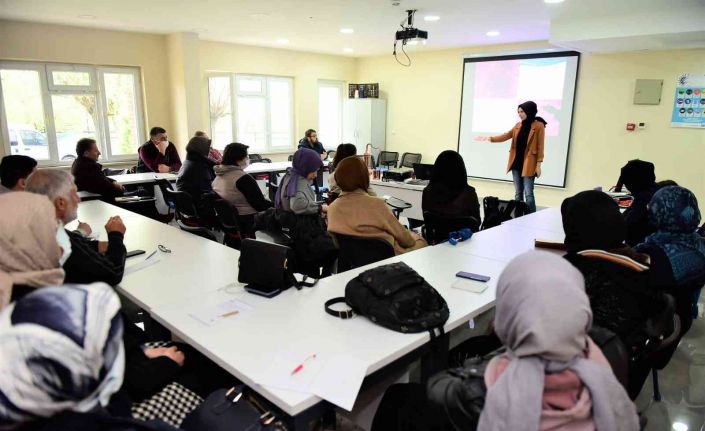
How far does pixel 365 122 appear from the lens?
32.8 feet

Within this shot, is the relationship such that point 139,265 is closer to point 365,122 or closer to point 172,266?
point 172,266

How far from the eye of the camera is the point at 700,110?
6246 mm

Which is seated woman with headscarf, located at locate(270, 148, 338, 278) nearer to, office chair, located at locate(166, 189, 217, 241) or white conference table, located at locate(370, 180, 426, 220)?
office chair, located at locate(166, 189, 217, 241)

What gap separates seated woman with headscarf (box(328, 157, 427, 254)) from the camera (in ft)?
9.33

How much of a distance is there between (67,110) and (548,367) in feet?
26.9

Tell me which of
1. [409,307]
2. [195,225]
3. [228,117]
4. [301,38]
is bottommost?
[195,225]

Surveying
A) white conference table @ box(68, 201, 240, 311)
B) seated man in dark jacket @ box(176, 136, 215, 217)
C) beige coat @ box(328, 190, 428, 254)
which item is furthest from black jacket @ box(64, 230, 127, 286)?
seated man in dark jacket @ box(176, 136, 215, 217)

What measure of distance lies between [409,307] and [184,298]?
1011 millimetres

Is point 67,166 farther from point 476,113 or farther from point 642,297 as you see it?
point 642,297

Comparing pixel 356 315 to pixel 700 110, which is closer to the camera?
pixel 356 315

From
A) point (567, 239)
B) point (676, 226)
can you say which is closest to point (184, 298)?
point (567, 239)

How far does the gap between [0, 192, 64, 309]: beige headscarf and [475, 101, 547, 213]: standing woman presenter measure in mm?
5415

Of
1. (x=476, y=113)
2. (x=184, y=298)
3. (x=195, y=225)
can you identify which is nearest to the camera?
(x=184, y=298)

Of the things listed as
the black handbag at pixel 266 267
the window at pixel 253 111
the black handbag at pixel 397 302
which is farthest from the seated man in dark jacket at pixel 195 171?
the window at pixel 253 111
